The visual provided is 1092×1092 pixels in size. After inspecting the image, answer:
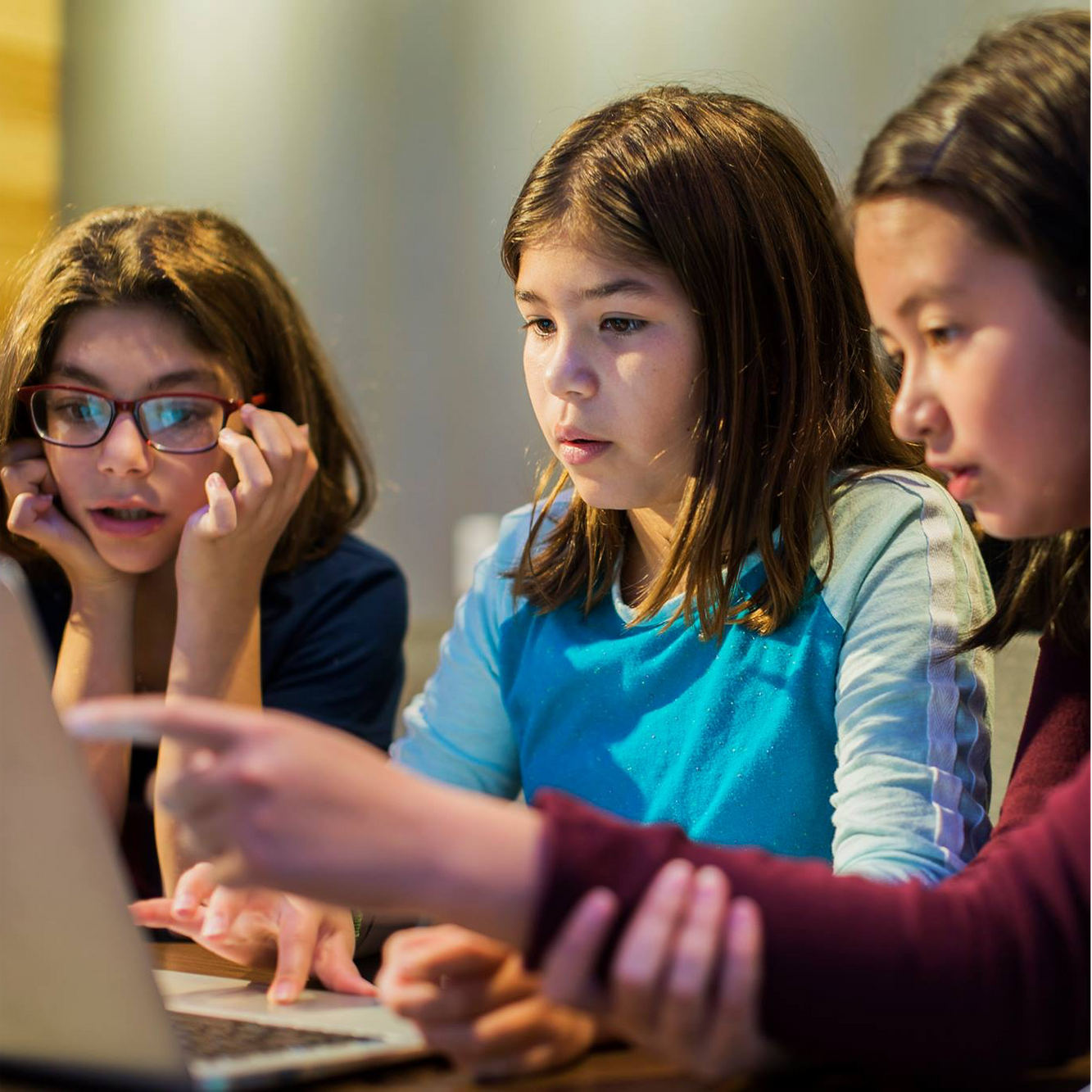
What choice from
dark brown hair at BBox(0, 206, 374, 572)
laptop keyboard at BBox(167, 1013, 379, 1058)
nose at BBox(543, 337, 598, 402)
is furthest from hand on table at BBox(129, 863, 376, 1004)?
dark brown hair at BBox(0, 206, 374, 572)

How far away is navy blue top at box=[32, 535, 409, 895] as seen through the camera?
1586 mm

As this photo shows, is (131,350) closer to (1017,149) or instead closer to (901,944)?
(1017,149)

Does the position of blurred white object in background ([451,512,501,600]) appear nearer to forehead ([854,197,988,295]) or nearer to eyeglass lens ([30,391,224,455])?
eyeglass lens ([30,391,224,455])

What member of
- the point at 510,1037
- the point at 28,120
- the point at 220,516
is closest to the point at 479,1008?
the point at 510,1037

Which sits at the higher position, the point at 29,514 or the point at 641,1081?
the point at 29,514

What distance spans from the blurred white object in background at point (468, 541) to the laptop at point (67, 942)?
181 centimetres

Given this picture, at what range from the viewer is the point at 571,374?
45.9 inches

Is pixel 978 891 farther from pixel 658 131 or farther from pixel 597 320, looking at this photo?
pixel 658 131

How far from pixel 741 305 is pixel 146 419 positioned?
68cm

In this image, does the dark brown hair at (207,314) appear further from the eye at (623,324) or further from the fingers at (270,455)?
the eye at (623,324)

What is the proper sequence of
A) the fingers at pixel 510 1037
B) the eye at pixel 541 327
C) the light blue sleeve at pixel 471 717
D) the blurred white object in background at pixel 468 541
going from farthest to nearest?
the blurred white object in background at pixel 468 541 < the light blue sleeve at pixel 471 717 < the eye at pixel 541 327 < the fingers at pixel 510 1037

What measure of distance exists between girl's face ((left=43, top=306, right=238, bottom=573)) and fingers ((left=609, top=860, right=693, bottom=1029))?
40.5 inches

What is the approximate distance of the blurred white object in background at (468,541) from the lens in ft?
8.17

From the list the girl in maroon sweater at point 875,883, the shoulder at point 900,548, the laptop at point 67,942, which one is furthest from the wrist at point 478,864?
the shoulder at point 900,548
